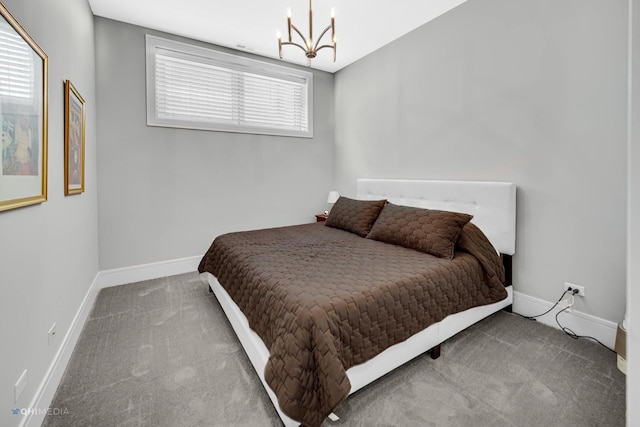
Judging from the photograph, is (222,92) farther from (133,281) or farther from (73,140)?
(133,281)

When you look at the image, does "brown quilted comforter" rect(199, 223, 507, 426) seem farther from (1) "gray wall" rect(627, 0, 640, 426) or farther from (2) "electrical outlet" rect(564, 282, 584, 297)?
(1) "gray wall" rect(627, 0, 640, 426)

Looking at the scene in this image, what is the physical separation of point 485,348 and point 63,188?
3.03 metres

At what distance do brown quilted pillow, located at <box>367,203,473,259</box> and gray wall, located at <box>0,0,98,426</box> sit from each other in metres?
2.30

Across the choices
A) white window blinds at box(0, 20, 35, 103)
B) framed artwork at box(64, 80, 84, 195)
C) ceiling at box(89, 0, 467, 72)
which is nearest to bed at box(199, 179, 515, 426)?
framed artwork at box(64, 80, 84, 195)

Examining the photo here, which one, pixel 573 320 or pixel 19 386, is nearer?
pixel 19 386

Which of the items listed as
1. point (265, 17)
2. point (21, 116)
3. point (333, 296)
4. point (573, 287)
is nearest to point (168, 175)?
point (265, 17)

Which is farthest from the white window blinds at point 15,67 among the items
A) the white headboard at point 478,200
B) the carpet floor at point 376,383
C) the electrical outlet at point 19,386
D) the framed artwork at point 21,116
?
the white headboard at point 478,200

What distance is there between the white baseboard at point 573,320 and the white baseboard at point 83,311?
125 inches

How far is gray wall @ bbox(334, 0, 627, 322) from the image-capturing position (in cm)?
190

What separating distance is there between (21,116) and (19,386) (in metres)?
1.14

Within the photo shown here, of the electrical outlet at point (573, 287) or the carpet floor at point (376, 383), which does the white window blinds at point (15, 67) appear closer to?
the carpet floor at point (376, 383)

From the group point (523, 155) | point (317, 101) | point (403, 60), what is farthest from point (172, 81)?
point (523, 155)

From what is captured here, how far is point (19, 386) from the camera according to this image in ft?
3.90

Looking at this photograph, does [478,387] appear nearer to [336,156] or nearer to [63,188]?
[63,188]
